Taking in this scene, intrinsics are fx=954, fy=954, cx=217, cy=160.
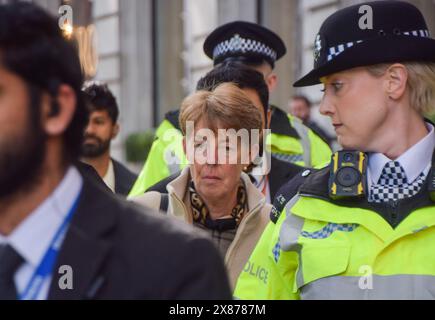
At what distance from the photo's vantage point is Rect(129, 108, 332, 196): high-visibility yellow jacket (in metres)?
5.04

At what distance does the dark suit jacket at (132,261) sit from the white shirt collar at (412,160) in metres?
1.29

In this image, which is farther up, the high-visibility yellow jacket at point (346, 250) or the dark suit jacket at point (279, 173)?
the dark suit jacket at point (279, 173)


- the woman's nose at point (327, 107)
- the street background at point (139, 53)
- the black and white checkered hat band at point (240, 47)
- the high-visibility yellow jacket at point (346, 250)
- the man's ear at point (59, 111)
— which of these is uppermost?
the street background at point (139, 53)

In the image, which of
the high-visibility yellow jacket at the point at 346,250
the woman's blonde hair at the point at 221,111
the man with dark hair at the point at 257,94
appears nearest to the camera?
the high-visibility yellow jacket at the point at 346,250

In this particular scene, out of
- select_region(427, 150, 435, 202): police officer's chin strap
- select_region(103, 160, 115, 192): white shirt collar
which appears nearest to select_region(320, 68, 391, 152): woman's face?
select_region(427, 150, 435, 202): police officer's chin strap

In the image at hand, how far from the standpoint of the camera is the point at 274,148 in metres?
5.20

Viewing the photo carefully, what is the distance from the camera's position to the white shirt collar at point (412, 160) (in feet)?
10.3

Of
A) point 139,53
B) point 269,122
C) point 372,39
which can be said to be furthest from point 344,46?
point 139,53

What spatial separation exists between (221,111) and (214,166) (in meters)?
0.23

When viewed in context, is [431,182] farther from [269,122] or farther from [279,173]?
[269,122]

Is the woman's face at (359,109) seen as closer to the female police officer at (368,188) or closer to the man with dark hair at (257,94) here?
the female police officer at (368,188)

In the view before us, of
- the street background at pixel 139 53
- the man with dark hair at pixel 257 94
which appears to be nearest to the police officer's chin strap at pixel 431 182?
the man with dark hair at pixel 257 94

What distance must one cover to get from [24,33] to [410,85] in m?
1.70
